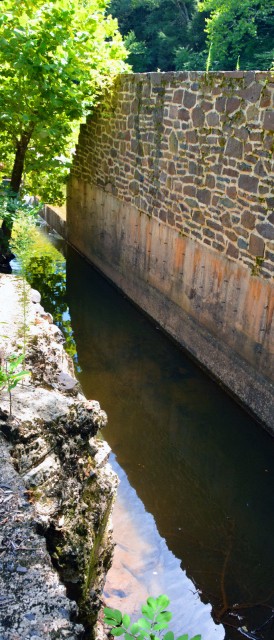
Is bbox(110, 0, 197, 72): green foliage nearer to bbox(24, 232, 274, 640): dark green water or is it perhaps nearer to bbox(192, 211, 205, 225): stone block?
bbox(192, 211, 205, 225): stone block

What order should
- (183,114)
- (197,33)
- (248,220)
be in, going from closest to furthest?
(248,220), (183,114), (197,33)

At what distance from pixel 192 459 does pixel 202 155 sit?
3.72m

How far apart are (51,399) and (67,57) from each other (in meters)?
6.27

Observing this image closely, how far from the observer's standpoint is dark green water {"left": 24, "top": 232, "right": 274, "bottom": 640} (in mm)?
4445

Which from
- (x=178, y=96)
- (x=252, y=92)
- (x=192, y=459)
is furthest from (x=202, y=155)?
(x=192, y=459)

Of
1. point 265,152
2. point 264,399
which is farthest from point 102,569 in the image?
point 265,152

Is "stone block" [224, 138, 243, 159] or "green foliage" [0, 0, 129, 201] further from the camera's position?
"green foliage" [0, 0, 129, 201]

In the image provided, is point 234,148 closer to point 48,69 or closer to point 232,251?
point 232,251

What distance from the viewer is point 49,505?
2814 mm

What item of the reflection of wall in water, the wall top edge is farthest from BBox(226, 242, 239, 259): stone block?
the wall top edge

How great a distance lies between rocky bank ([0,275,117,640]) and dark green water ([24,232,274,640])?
1.13 m

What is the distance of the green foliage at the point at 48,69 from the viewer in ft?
26.0

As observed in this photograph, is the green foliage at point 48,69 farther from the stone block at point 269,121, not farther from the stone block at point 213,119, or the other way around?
the stone block at point 269,121

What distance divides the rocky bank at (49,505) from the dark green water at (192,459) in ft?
3.72
